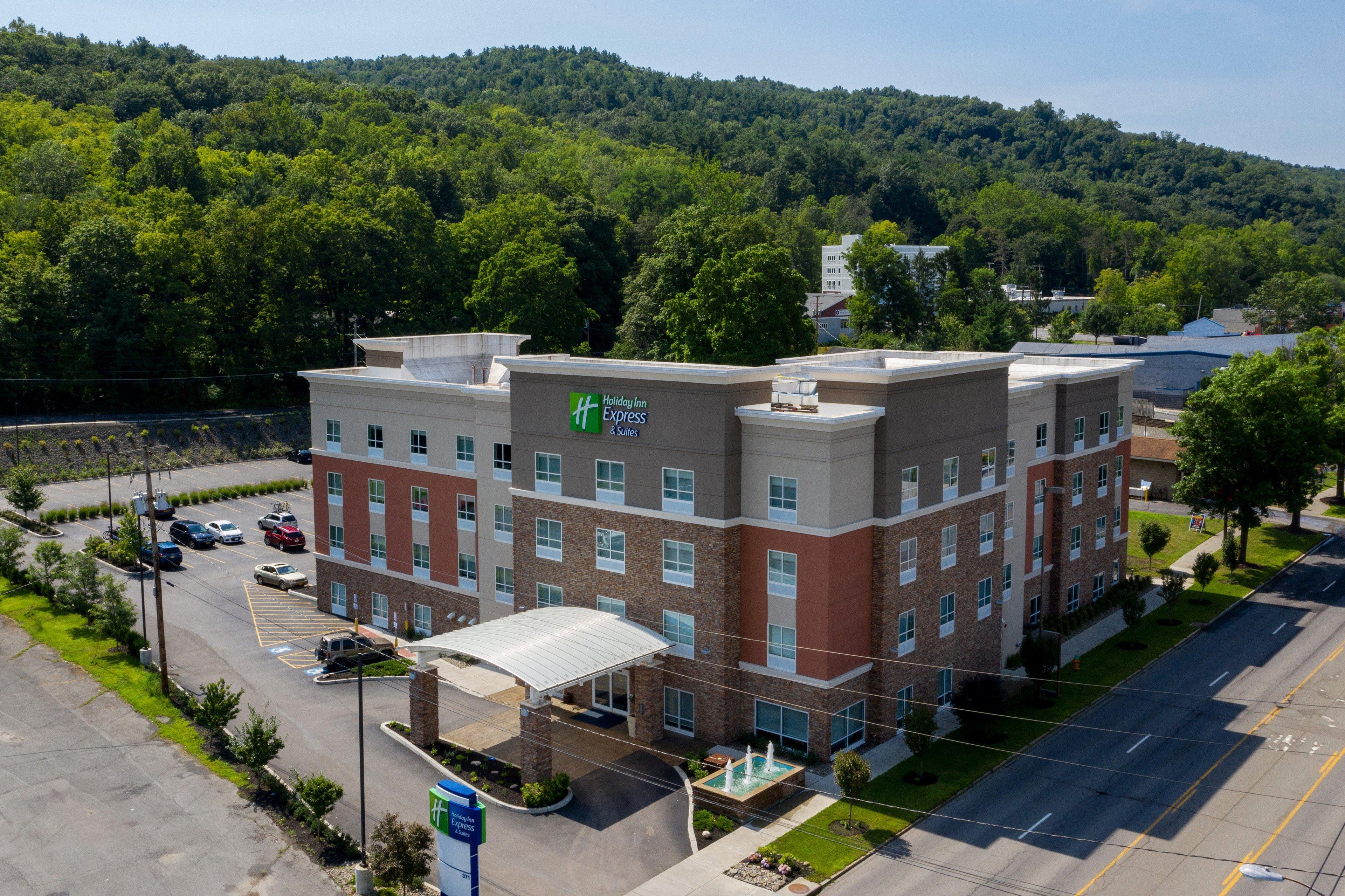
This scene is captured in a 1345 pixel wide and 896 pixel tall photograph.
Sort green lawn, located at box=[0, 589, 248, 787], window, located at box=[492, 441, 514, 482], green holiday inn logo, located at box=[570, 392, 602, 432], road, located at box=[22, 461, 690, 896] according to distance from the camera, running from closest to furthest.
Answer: road, located at box=[22, 461, 690, 896], green lawn, located at box=[0, 589, 248, 787], green holiday inn logo, located at box=[570, 392, 602, 432], window, located at box=[492, 441, 514, 482]

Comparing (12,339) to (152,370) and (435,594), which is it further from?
(435,594)

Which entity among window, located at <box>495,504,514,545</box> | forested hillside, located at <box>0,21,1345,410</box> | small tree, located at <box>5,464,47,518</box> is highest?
forested hillside, located at <box>0,21,1345,410</box>

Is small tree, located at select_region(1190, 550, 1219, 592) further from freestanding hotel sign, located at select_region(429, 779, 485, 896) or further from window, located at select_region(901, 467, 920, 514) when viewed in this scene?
freestanding hotel sign, located at select_region(429, 779, 485, 896)

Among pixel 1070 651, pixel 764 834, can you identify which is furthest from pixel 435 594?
pixel 1070 651

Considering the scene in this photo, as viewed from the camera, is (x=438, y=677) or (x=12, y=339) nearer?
(x=438, y=677)

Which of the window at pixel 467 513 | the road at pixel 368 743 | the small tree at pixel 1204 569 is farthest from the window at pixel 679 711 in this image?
the small tree at pixel 1204 569

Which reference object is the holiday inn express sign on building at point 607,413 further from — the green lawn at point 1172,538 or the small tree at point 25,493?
the small tree at point 25,493

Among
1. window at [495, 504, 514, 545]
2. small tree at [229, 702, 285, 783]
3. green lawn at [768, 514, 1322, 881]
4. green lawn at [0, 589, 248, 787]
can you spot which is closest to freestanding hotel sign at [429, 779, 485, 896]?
green lawn at [768, 514, 1322, 881]

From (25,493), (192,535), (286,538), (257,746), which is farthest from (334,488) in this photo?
(25,493)

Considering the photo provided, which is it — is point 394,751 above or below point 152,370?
below
